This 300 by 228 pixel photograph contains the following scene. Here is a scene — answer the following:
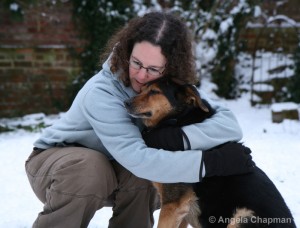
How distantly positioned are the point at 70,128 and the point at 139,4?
5149mm

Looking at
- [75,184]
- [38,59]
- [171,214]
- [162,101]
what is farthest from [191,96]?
[38,59]

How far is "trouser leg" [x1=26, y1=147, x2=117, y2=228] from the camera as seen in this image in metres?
2.70

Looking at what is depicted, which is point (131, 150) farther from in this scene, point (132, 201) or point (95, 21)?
point (95, 21)

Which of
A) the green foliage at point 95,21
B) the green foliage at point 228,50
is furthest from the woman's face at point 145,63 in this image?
the green foliage at point 228,50

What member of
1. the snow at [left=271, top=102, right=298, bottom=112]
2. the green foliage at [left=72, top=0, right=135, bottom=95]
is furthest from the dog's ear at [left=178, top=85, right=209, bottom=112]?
the green foliage at [left=72, top=0, right=135, bottom=95]

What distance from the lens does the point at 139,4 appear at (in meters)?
7.63

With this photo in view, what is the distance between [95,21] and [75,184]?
17.5ft

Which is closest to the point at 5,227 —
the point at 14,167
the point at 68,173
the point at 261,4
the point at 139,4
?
the point at 68,173

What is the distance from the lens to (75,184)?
2688 millimetres

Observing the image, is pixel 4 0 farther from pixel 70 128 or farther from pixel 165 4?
pixel 70 128

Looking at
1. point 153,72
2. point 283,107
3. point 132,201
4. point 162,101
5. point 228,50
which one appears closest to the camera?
point 153,72

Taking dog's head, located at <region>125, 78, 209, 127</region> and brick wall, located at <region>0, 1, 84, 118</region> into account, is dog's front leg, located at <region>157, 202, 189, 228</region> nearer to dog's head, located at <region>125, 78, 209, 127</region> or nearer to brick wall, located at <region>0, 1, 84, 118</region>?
dog's head, located at <region>125, 78, 209, 127</region>

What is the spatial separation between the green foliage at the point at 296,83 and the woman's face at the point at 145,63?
5.12 meters

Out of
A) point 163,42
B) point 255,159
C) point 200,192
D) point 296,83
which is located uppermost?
point 163,42
